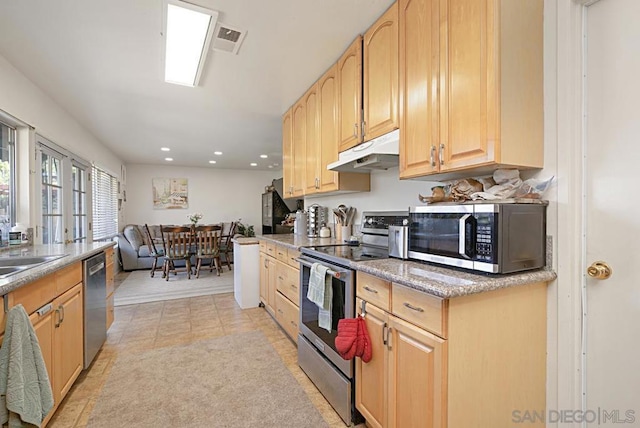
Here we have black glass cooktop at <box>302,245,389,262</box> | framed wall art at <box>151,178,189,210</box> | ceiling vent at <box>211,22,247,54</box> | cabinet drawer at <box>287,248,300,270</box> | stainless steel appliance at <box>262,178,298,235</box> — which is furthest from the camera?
framed wall art at <box>151,178,189,210</box>

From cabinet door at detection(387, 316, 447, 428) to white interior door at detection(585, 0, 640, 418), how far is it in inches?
29.1

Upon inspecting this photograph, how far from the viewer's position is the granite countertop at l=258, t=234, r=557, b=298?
1.09m

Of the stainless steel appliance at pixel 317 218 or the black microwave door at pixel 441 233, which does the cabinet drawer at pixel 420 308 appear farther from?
the stainless steel appliance at pixel 317 218

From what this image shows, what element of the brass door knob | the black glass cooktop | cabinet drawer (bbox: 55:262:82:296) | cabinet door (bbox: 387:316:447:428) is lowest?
cabinet door (bbox: 387:316:447:428)

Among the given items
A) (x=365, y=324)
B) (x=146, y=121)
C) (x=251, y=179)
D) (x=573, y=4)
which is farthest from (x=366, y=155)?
(x=251, y=179)

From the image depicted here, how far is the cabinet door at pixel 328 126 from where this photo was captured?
2494 millimetres

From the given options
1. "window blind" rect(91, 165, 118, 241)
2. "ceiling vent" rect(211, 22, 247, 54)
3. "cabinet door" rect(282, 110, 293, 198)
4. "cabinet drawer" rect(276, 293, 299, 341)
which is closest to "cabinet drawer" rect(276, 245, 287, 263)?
"cabinet drawer" rect(276, 293, 299, 341)

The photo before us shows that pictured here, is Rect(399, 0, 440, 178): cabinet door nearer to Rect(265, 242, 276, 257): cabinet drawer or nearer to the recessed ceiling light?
the recessed ceiling light

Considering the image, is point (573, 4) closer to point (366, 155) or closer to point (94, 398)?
point (366, 155)

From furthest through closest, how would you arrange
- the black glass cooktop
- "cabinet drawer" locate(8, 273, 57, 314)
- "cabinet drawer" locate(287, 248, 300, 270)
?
"cabinet drawer" locate(287, 248, 300, 270)
the black glass cooktop
"cabinet drawer" locate(8, 273, 57, 314)

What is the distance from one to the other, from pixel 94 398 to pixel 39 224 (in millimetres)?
1851

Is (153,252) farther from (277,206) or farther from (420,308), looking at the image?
(420,308)

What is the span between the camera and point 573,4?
130cm

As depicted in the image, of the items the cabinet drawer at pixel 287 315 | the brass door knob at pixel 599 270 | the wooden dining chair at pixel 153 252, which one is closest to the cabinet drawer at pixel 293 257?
the cabinet drawer at pixel 287 315
